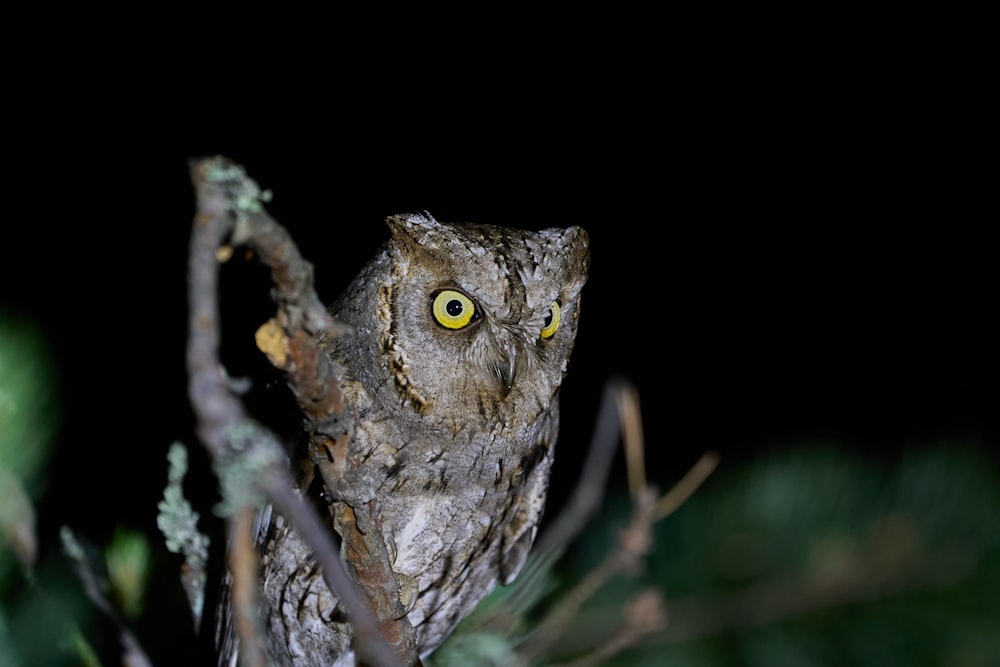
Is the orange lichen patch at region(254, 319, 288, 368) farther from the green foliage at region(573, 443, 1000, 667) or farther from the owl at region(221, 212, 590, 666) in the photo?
the green foliage at region(573, 443, 1000, 667)

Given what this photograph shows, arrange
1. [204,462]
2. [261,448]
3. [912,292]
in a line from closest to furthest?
[261,448], [204,462], [912,292]

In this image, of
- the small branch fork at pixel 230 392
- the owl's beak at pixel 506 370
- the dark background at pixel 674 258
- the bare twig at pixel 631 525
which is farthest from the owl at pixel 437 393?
the dark background at pixel 674 258

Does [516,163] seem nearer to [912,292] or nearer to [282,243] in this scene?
[912,292]

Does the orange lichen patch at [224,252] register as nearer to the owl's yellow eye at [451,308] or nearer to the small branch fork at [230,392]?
the small branch fork at [230,392]

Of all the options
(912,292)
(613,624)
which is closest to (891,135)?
(912,292)

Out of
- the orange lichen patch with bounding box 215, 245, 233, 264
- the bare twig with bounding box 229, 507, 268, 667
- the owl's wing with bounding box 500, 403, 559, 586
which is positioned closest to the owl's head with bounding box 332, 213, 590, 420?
the owl's wing with bounding box 500, 403, 559, 586

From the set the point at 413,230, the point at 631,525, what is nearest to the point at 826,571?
the point at 631,525
